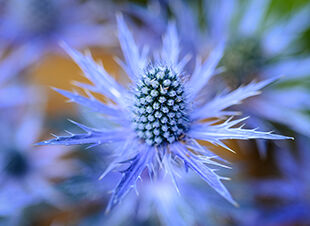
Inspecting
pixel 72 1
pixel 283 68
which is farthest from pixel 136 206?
pixel 72 1

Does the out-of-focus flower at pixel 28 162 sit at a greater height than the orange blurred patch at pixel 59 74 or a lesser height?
lesser

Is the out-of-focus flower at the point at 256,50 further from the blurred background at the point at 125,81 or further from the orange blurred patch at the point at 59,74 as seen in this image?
the orange blurred patch at the point at 59,74

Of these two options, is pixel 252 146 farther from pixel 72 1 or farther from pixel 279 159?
pixel 72 1

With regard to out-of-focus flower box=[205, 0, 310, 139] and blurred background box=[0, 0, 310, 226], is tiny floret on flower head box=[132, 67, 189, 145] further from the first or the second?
out-of-focus flower box=[205, 0, 310, 139]

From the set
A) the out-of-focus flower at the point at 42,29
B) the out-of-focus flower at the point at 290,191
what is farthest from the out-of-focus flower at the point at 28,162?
the out-of-focus flower at the point at 290,191

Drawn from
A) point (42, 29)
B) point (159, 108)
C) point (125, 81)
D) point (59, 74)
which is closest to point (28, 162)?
point (125, 81)

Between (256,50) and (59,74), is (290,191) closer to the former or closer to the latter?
(256,50)

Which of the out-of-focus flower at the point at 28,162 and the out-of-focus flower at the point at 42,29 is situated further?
the out-of-focus flower at the point at 42,29
